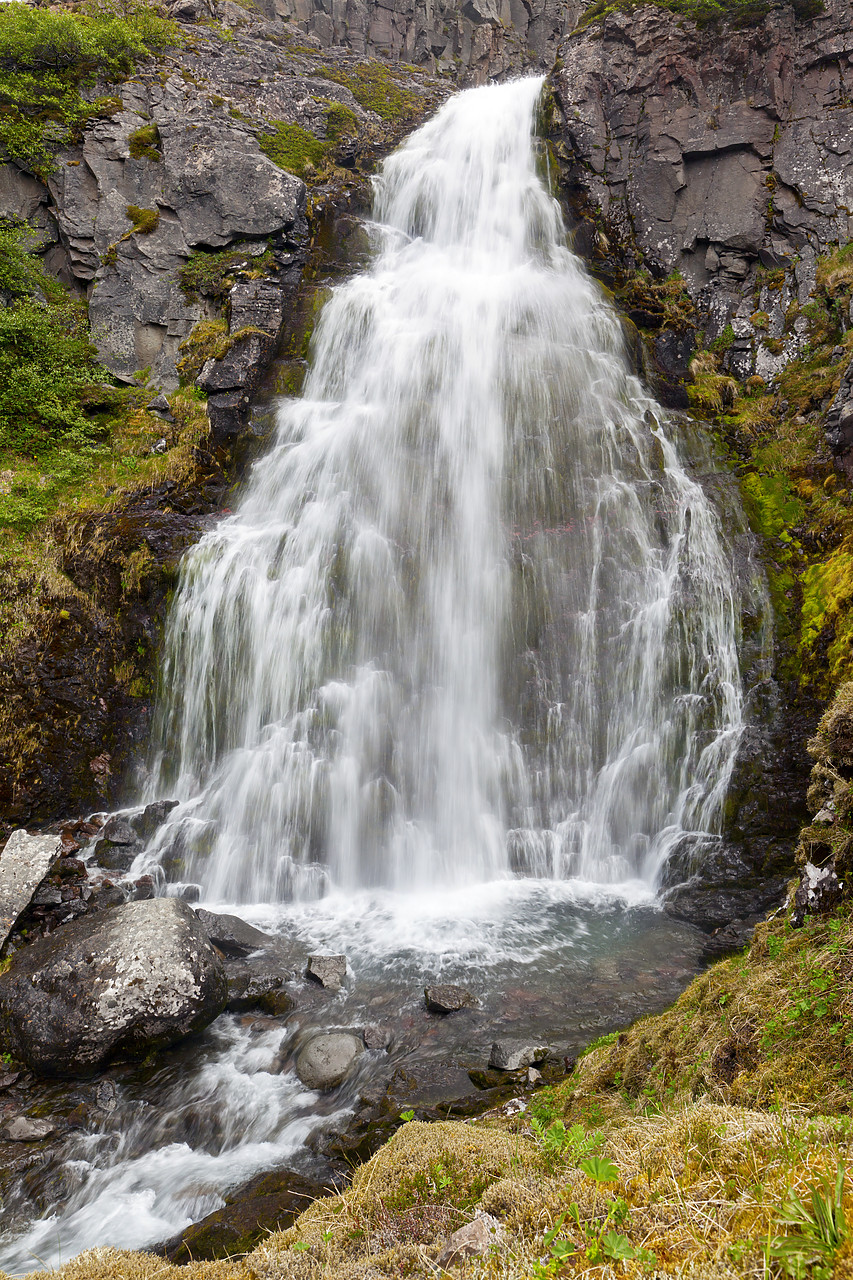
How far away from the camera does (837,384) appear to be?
12.1 metres

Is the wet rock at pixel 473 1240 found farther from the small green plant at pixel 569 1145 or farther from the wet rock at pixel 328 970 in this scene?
the wet rock at pixel 328 970

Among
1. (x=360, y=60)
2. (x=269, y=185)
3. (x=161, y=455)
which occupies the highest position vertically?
(x=360, y=60)

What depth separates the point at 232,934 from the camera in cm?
762

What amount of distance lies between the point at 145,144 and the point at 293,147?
516cm

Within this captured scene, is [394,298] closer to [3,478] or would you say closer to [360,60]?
[3,478]

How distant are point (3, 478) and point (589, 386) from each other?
38.9ft

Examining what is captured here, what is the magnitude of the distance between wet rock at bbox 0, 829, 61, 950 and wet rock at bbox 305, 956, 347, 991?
3.58 meters

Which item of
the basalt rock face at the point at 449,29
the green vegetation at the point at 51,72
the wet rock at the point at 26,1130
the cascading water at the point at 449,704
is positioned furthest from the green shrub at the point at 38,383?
the basalt rock face at the point at 449,29

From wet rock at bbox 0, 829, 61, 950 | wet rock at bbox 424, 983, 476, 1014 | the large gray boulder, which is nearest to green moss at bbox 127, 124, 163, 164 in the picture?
wet rock at bbox 0, 829, 61, 950

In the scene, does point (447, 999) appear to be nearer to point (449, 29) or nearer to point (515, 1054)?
point (515, 1054)

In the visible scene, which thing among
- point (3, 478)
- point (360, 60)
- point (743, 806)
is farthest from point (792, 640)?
point (360, 60)

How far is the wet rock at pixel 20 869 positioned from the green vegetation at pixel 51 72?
1702cm

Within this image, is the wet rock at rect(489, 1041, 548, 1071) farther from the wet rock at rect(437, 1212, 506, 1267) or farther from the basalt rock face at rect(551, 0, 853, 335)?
the basalt rock face at rect(551, 0, 853, 335)

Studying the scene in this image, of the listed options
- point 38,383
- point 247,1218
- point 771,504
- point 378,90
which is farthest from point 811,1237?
point 378,90
